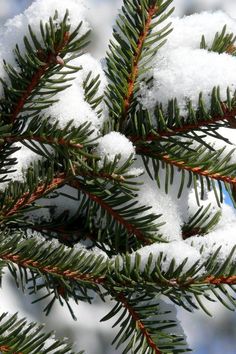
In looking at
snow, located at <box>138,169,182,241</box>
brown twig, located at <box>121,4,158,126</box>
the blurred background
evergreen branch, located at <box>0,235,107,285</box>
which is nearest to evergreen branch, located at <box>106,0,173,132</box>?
brown twig, located at <box>121,4,158,126</box>

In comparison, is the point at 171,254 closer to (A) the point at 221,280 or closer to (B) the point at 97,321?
(A) the point at 221,280

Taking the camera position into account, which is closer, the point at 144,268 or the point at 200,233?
the point at 144,268

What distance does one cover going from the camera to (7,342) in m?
0.87

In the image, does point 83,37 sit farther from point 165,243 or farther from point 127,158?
point 165,243

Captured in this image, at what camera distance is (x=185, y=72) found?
0.94m

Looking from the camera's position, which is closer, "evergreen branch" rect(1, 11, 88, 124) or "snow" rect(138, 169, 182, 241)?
"evergreen branch" rect(1, 11, 88, 124)

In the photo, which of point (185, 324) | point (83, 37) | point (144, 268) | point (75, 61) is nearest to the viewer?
point (83, 37)

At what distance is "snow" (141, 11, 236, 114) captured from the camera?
0.92 meters

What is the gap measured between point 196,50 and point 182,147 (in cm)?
15

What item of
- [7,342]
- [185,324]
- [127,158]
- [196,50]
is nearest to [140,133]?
[127,158]

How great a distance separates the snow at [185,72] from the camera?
36.1 inches

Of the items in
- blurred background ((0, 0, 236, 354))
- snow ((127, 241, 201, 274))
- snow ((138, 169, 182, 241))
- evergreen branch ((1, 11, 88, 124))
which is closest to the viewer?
evergreen branch ((1, 11, 88, 124))

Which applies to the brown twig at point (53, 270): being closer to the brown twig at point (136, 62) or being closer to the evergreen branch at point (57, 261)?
the evergreen branch at point (57, 261)

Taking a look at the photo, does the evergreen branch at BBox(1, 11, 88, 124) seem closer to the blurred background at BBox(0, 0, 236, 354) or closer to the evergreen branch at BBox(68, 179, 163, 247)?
the evergreen branch at BBox(68, 179, 163, 247)
